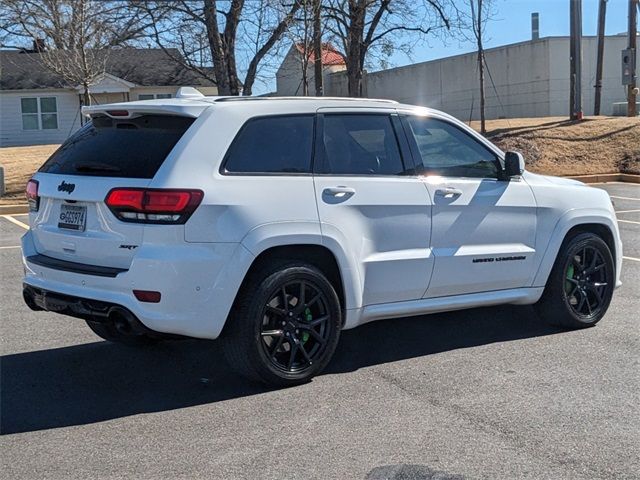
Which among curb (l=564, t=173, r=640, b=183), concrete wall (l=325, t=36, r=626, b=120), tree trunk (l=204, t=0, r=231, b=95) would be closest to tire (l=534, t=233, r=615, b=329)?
curb (l=564, t=173, r=640, b=183)

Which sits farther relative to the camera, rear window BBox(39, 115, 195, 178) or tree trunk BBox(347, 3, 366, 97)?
tree trunk BBox(347, 3, 366, 97)

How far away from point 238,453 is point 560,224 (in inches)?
140

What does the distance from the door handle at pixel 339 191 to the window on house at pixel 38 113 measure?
35.5 metres

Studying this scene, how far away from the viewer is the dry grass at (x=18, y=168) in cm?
1817

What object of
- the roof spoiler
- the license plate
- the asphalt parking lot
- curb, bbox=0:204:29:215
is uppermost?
the roof spoiler

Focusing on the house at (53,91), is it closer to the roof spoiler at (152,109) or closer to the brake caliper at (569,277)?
the brake caliper at (569,277)

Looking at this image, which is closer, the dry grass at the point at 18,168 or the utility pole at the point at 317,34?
the dry grass at the point at 18,168

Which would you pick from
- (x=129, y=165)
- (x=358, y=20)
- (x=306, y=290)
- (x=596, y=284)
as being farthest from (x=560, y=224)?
(x=358, y=20)

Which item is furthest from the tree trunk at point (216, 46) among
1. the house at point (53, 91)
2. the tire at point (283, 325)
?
the house at point (53, 91)

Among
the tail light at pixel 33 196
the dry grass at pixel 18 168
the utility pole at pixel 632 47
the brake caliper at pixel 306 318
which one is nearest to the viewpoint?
the brake caliper at pixel 306 318

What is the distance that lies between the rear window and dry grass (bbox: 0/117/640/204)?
1320cm

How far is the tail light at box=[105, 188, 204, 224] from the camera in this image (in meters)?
4.86

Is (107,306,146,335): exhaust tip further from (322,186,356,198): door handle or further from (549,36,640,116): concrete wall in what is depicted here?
(549,36,640,116): concrete wall

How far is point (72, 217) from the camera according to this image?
525 centimetres
